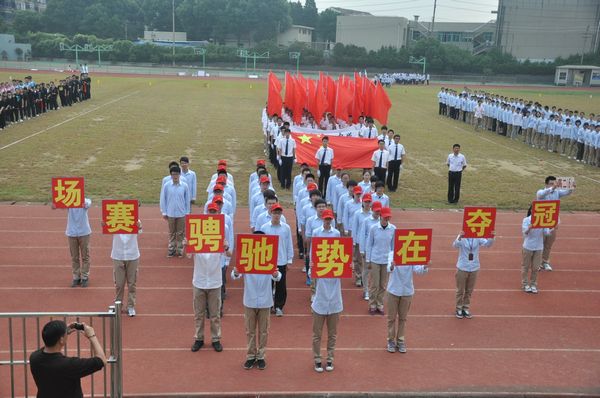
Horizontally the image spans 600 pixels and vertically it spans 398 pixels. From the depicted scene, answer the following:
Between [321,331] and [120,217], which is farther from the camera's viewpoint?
[120,217]

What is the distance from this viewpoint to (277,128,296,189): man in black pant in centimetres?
1567

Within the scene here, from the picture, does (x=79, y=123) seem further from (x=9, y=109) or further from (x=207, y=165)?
(x=207, y=165)

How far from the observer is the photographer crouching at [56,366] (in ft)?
13.7

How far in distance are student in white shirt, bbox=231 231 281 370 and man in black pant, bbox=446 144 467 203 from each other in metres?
9.00

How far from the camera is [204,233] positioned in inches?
277

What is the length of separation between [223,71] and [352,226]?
6513 centimetres

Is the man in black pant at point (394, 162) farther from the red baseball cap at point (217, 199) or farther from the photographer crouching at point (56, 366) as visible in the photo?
the photographer crouching at point (56, 366)

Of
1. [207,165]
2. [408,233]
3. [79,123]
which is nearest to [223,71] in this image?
[79,123]

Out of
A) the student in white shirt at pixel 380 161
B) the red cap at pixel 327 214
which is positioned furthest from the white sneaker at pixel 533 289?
the student in white shirt at pixel 380 161

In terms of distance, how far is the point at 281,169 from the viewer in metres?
16.4

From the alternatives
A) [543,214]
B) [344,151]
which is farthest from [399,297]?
[344,151]

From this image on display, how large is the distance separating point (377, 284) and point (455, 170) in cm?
731

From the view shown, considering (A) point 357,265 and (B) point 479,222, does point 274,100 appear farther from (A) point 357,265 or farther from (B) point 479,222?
(B) point 479,222

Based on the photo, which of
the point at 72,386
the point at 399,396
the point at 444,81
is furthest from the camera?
the point at 444,81
